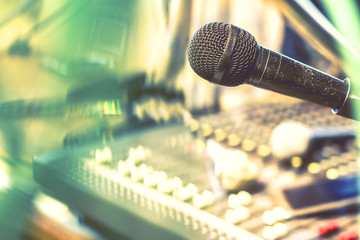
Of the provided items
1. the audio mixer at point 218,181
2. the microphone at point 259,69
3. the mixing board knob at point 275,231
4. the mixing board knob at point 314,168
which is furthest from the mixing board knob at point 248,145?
the microphone at point 259,69

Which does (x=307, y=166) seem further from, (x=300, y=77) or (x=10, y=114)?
(x=10, y=114)

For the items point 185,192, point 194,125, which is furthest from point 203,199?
point 194,125

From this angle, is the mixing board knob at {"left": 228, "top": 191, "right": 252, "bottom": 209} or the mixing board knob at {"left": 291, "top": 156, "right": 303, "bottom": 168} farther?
the mixing board knob at {"left": 291, "top": 156, "right": 303, "bottom": 168}

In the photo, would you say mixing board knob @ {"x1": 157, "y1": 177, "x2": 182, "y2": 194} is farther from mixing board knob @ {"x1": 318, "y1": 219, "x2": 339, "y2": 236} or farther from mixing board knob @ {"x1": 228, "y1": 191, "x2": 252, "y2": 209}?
mixing board knob @ {"x1": 318, "y1": 219, "x2": 339, "y2": 236}

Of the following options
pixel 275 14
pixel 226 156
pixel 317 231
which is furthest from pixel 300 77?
pixel 275 14

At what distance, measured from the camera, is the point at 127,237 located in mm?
576

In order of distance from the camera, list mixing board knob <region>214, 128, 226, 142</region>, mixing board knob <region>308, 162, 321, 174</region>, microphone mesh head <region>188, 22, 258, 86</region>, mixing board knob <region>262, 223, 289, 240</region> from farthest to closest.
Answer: mixing board knob <region>214, 128, 226, 142</region> → mixing board knob <region>308, 162, 321, 174</region> → mixing board knob <region>262, 223, 289, 240</region> → microphone mesh head <region>188, 22, 258, 86</region>

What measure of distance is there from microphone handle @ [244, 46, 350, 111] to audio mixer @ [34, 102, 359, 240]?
273 millimetres

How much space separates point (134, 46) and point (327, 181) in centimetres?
77

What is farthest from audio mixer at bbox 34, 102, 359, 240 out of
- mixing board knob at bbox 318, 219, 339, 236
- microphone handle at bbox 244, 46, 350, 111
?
microphone handle at bbox 244, 46, 350, 111

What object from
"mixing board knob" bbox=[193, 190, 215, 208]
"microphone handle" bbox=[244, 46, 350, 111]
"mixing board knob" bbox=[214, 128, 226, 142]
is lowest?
"mixing board knob" bbox=[193, 190, 215, 208]

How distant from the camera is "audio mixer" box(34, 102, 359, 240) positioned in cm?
54

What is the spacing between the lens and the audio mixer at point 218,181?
1.78 ft

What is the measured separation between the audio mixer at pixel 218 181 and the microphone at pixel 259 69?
0.90 feet
